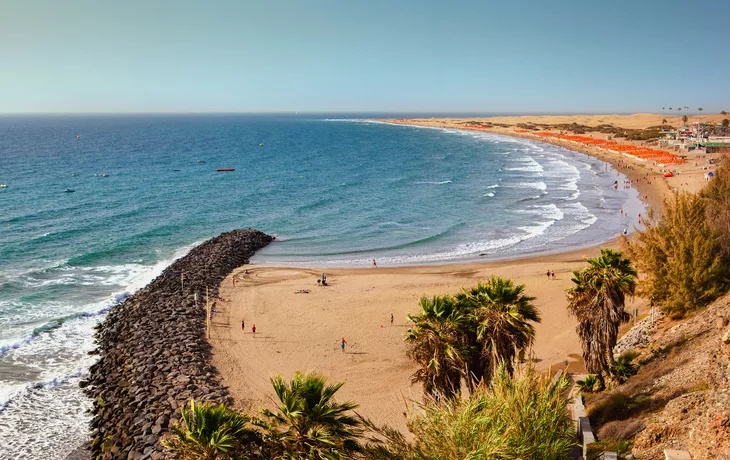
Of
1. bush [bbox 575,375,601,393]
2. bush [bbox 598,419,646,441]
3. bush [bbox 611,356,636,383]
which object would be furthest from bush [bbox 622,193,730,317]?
bush [bbox 598,419,646,441]

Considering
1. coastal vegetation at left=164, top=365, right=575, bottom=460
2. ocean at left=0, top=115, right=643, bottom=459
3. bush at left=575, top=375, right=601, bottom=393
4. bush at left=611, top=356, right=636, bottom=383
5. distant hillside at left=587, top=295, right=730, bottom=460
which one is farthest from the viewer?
ocean at left=0, top=115, right=643, bottom=459

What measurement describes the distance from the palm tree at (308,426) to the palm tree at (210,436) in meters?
0.63

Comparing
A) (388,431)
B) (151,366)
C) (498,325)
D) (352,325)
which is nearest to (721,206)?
(498,325)

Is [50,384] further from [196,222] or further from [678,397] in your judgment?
[196,222]

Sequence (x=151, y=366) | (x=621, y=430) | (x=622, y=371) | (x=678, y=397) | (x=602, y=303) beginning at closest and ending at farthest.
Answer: (x=678, y=397) → (x=621, y=430) → (x=602, y=303) → (x=622, y=371) → (x=151, y=366)

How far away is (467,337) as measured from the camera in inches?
665

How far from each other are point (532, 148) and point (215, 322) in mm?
135885

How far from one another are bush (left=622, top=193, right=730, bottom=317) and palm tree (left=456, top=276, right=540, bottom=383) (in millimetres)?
12389

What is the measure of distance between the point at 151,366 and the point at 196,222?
3576 cm

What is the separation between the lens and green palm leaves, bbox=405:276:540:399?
16.3m

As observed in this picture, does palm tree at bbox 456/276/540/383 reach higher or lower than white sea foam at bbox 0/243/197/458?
higher

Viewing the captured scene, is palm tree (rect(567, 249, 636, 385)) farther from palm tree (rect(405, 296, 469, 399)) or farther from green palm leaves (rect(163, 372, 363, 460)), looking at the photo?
green palm leaves (rect(163, 372, 363, 460))

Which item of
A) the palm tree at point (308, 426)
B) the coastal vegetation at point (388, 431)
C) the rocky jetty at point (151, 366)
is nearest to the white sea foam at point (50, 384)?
the rocky jetty at point (151, 366)

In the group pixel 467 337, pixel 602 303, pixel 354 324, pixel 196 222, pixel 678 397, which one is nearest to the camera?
pixel 678 397
